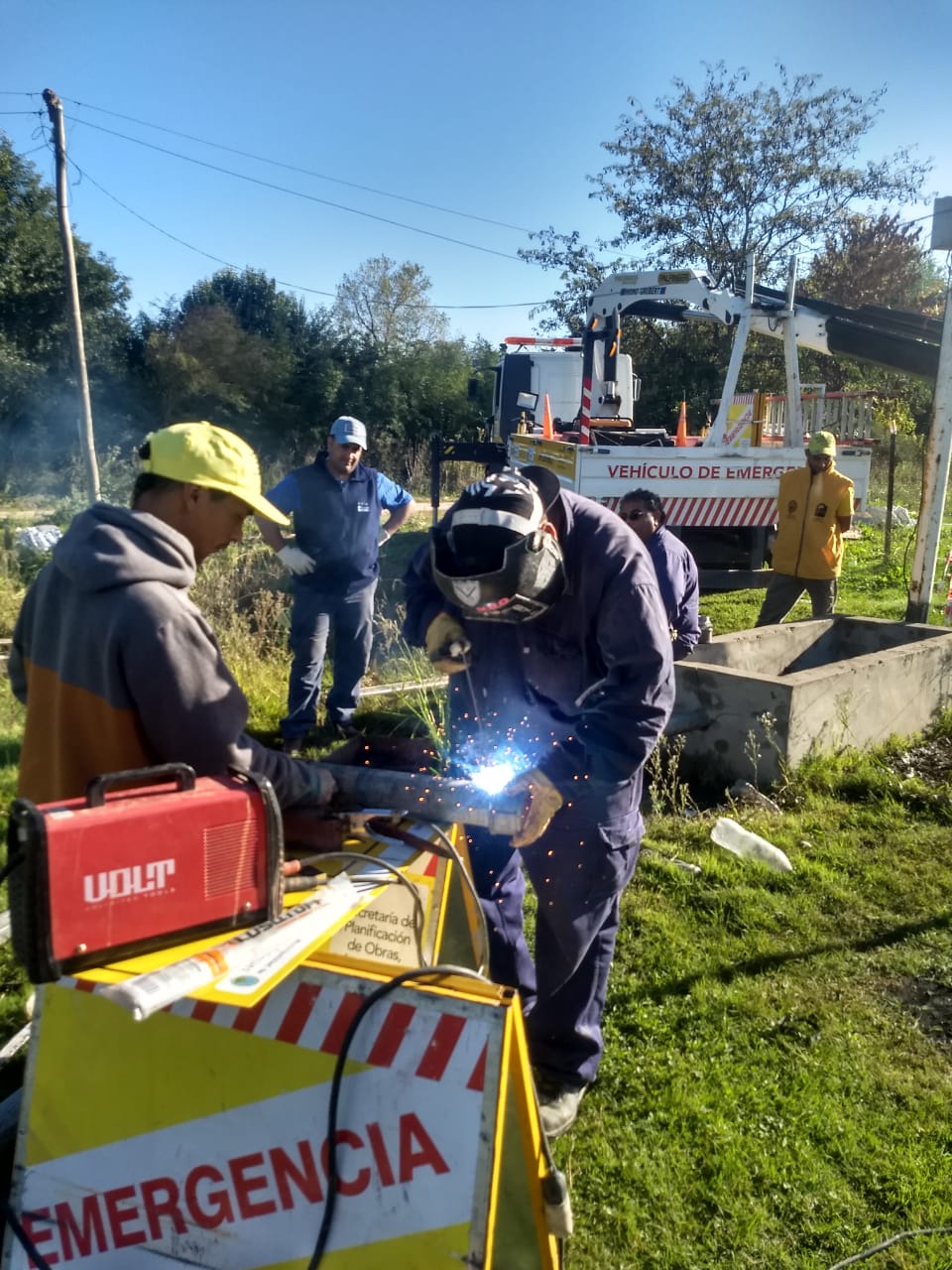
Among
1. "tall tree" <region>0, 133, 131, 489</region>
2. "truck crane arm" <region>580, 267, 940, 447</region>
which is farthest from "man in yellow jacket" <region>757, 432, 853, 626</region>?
"tall tree" <region>0, 133, 131, 489</region>

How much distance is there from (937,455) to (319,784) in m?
6.36

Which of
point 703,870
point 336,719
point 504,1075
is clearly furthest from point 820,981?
point 336,719

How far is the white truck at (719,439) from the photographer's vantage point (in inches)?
387

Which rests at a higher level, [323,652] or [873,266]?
[873,266]

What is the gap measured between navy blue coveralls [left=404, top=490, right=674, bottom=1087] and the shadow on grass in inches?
24.2

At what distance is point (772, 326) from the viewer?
11.5 metres

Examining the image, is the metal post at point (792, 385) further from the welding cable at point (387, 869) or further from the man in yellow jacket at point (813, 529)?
the welding cable at point (387, 869)

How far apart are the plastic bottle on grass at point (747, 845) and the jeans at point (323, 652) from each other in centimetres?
250

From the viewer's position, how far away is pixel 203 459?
2.18 metres

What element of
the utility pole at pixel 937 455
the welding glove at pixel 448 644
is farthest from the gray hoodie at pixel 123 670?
the utility pole at pixel 937 455

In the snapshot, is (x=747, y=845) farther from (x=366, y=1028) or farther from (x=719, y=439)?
(x=719, y=439)

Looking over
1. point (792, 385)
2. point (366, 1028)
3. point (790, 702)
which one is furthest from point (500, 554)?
point (792, 385)

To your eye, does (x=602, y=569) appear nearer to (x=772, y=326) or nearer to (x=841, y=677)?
(x=841, y=677)

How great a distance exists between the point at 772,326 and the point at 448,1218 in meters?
11.7
